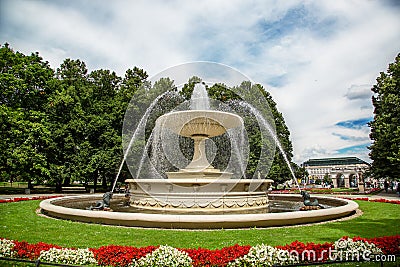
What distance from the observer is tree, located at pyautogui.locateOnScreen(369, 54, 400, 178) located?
27.0m

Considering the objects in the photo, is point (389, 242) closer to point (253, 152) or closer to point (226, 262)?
point (226, 262)

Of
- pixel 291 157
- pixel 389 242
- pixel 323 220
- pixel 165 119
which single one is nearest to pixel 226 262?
pixel 389 242

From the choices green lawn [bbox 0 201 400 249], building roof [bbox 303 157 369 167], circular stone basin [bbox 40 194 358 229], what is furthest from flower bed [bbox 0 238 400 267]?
building roof [bbox 303 157 369 167]

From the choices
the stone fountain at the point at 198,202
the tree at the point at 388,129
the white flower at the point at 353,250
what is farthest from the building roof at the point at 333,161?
the white flower at the point at 353,250

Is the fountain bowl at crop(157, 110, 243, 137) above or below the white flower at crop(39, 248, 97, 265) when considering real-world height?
above

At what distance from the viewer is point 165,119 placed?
15539 millimetres

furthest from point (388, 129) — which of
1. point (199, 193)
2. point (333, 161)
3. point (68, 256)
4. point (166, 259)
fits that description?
point (333, 161)

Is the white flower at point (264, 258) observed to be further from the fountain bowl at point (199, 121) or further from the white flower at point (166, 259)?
the fountain bowl at point (199, 121)

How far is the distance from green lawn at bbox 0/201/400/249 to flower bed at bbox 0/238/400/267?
1.13m

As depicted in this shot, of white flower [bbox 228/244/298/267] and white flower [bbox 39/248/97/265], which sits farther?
white flower [bbox 39/248/97/265]

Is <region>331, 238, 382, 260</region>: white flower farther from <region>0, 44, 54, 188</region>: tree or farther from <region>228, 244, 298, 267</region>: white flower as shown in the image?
<region>0, 44, 54, 188</region>: tree

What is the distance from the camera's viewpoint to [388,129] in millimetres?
27203

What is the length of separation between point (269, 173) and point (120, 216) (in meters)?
26.4

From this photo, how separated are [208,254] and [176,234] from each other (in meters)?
2.68
